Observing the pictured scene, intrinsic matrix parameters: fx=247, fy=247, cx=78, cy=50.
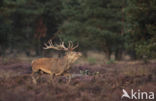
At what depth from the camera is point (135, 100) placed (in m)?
8.34

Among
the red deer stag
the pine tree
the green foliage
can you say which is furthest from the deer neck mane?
the green foliage

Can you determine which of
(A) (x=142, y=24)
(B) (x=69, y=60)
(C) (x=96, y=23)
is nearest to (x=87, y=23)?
(C) (x=96, y=23)

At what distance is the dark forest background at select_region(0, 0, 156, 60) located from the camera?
49.9ft

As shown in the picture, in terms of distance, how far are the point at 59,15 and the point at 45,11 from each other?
2166 millimetres

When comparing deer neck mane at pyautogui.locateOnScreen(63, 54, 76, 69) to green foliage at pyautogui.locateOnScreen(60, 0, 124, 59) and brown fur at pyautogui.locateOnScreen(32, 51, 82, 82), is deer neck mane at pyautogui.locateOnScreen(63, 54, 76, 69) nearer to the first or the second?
brown fur at pyautogui.locateOnScreen(32, 51, 82, 82)

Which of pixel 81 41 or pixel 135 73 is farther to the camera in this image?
pixel 81 41

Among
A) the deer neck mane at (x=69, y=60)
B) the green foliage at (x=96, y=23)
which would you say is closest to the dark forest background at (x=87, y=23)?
the green foliage at (x=96, y=23)

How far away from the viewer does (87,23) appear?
91.0 feet

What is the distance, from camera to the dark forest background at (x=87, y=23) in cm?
1520

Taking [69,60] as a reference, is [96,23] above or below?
above

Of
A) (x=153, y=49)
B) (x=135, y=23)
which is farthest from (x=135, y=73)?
(x=135, y=23)

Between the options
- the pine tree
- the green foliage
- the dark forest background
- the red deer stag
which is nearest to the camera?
the red deer stag

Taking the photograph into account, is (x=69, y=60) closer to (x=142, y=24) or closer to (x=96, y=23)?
(x=142, y=24)

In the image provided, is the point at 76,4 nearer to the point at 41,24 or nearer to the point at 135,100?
the point at 41,24
